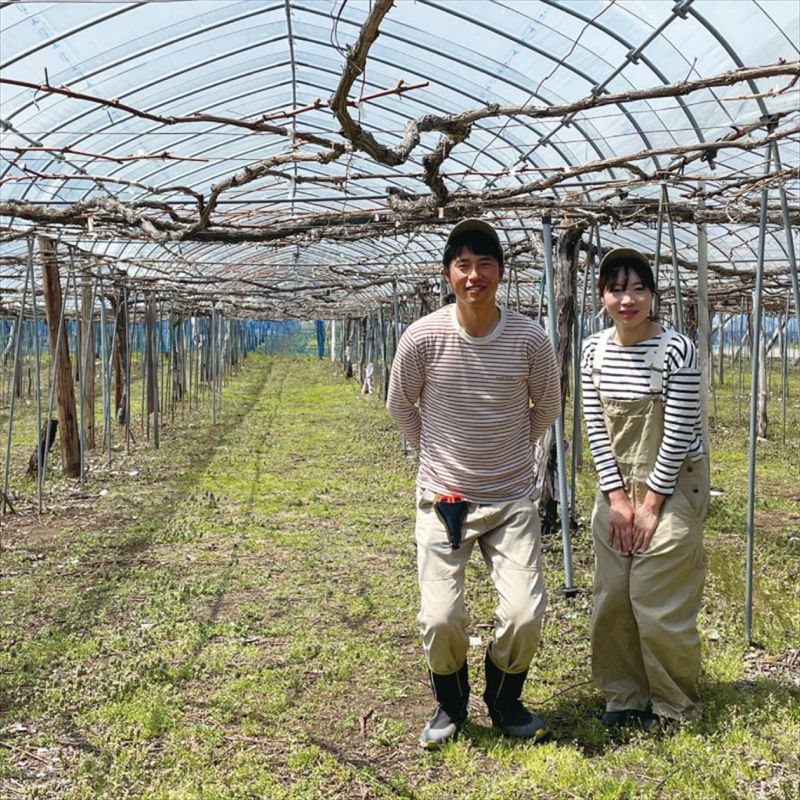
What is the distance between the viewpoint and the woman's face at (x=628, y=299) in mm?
3168

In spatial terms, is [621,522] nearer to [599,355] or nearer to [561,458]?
[599,355]

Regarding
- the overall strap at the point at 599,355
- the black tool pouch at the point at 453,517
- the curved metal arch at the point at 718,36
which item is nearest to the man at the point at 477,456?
the black tool pouch at the point at 453,517

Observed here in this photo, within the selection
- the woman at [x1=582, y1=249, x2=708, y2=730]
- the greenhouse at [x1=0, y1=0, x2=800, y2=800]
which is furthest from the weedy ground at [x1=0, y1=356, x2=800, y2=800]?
the woman at [x1=582, y1=249, x2=708, y2=730]

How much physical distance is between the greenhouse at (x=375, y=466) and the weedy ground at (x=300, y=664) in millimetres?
19

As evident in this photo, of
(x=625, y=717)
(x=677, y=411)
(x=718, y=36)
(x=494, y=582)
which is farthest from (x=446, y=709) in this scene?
(x=718, y=36)

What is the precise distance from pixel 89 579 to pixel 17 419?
11.0 metres

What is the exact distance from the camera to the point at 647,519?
317 centimetres

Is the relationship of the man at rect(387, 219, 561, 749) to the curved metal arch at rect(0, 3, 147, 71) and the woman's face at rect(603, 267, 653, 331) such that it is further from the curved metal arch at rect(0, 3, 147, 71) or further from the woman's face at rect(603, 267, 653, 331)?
the curved metal arch at rect(0, 3, 147, 71)

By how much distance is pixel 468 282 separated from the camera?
3.07m

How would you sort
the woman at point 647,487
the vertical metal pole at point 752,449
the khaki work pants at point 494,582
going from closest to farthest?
the khaki work pants at point 494,582
the woman at point 647,487
the vertical metal pole at point 752,449

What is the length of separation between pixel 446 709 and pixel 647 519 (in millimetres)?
1036

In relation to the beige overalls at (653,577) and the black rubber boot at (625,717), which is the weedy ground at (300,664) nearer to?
the black rubber boot at (625,717)

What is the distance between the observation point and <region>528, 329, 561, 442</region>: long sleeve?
317 cm

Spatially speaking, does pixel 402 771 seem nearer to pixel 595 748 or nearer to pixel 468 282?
pixel 595 748
